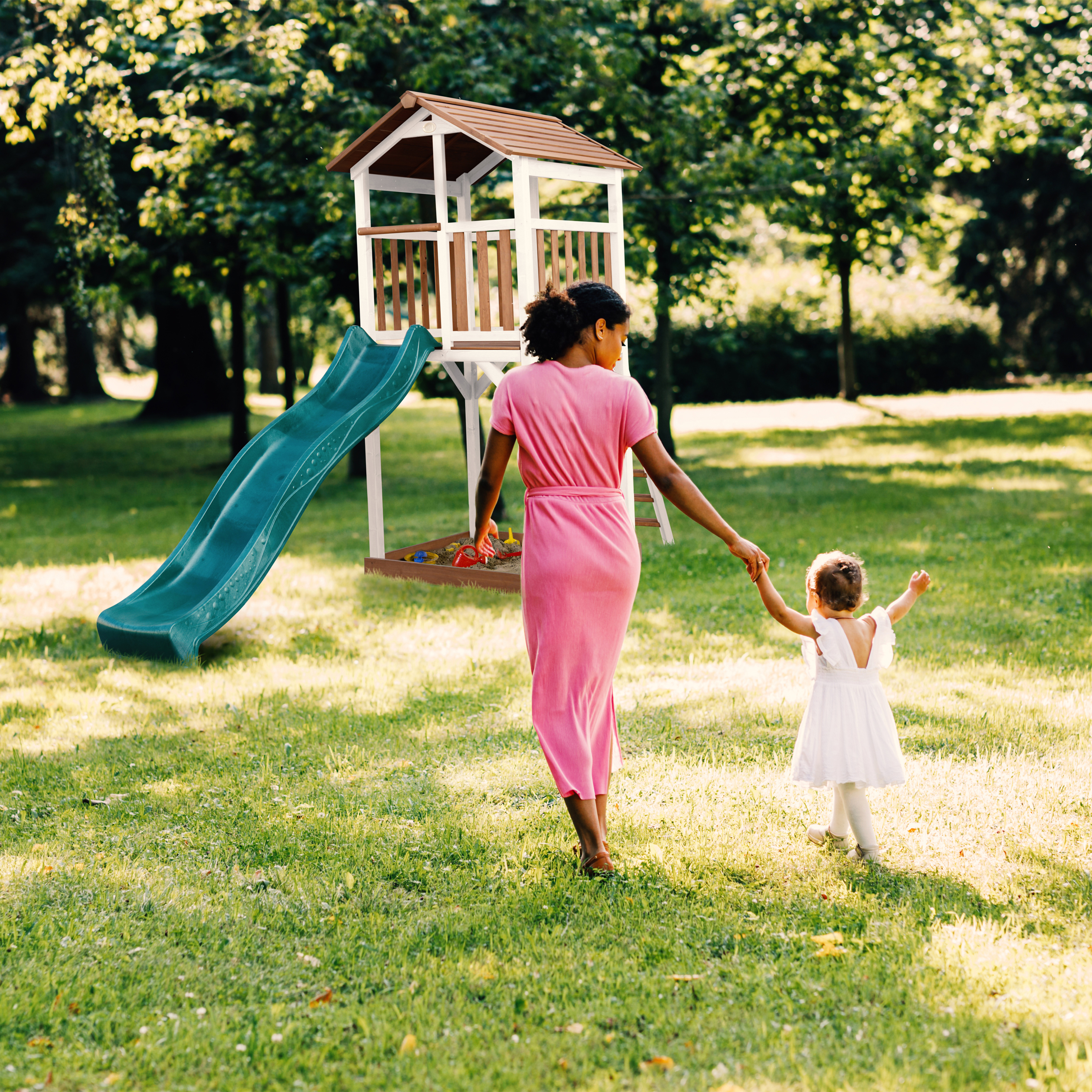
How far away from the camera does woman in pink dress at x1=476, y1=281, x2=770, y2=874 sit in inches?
167

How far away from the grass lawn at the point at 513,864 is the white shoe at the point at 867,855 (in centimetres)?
9

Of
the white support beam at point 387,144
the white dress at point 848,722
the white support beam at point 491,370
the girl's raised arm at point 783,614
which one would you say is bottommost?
the white dress at point 848,722

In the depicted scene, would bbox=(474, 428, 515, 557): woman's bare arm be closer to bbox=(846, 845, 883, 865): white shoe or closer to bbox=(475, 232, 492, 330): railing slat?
bbox=(846, 845, 883, 865): white shoe

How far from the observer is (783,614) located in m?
4.32

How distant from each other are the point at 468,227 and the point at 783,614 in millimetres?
4994

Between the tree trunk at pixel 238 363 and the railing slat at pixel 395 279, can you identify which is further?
the tree trunk at pixel 238 363

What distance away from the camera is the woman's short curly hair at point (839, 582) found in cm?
434

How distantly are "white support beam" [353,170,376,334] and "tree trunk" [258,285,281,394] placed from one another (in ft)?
73.2

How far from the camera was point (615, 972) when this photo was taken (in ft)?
12.1

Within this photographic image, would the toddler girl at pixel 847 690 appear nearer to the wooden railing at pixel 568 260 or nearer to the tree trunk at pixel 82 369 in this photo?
the wooden railing at pixel 568 260

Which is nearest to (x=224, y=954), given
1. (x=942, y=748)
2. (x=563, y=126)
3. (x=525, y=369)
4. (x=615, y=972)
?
(x=615, y=972)

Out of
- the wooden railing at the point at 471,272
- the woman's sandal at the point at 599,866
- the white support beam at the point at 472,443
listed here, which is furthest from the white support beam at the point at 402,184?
the woman's sandal at the point at 599,866

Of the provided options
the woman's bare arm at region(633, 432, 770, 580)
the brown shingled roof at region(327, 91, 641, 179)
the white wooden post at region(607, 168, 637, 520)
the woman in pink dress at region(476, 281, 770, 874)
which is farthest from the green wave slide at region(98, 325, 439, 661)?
the woman's bare arm at region(633, 432, 770, 580)

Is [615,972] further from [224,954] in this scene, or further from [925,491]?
[925,491]
